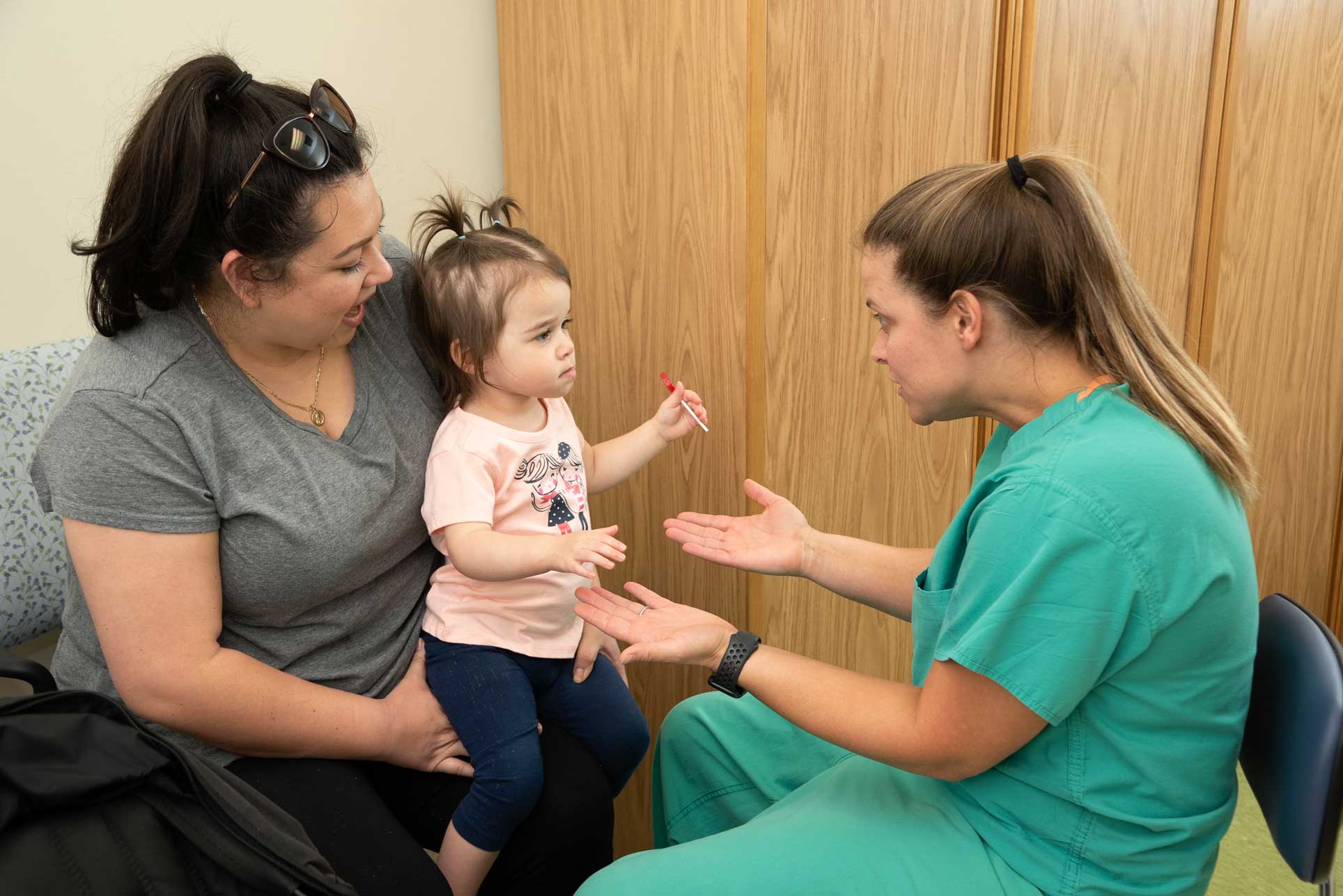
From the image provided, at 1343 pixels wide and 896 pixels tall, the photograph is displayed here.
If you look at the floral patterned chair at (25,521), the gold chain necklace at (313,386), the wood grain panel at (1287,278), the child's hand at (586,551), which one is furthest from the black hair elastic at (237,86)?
the wood grain panel at (1287,278)

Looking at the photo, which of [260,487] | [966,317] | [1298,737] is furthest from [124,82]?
[1298,737]

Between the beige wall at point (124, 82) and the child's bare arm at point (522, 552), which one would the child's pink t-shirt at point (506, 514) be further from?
the beige wall at point (124, 82)

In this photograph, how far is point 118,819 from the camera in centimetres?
88

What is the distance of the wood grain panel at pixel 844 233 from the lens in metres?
1.62

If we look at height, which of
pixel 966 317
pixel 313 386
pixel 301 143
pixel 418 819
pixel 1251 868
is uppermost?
pixel 301 143

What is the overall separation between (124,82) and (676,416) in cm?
97

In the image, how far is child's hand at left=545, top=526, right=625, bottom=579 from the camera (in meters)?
1.13

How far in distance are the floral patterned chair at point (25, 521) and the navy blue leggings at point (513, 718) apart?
526 mm

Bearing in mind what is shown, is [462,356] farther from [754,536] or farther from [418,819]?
[418,819]

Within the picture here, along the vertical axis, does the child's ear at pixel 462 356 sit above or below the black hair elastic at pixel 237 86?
below

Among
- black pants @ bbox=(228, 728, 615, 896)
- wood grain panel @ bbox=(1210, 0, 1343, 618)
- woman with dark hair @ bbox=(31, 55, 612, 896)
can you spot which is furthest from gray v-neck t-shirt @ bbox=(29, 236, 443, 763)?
wood grain panel @ bbox=(1210, 0, 1343, 618)

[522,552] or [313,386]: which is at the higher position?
[313,386]

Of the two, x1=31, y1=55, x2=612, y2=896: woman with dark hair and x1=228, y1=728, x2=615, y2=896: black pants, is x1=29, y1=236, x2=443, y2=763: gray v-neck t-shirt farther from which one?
x1=228, y1=728, x2=615, y2=896: black pants

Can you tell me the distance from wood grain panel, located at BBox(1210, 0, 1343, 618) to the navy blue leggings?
64.4 inches
